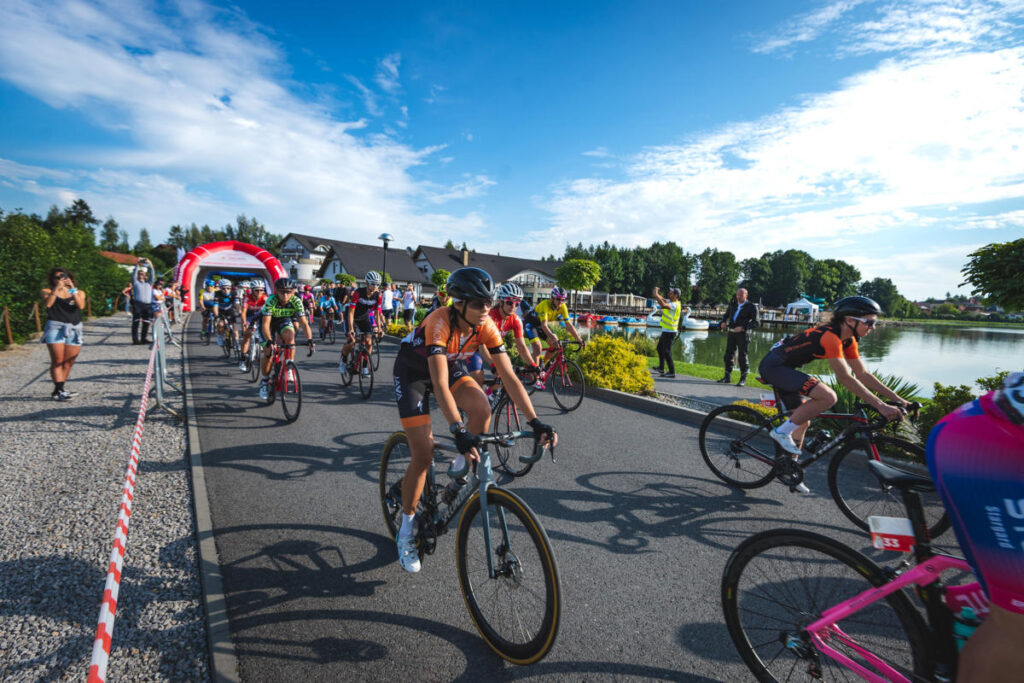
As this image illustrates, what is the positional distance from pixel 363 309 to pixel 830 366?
26.8 ft

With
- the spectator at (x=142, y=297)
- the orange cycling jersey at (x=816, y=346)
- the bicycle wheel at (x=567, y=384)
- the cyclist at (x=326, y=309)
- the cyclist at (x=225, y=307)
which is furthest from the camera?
the cyclist at (x=326, y=309)

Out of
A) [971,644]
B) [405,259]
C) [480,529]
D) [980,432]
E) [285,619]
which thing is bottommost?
[285,619]

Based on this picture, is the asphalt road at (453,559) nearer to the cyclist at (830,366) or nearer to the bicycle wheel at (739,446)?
the bicycle wheel at (739,446)

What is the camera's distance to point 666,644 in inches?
103

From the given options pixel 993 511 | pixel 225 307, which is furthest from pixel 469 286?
pixel 225 307

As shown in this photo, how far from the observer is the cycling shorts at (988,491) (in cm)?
138

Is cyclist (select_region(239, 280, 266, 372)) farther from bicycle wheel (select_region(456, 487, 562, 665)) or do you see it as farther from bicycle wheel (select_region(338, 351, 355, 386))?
bicycle wheel (select_region(456, 487, 562, 665))

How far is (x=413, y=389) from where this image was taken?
3.37 m

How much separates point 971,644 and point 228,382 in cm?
1097

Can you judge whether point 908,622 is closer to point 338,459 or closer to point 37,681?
point 37,681

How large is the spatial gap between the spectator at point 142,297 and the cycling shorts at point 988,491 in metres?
17.0

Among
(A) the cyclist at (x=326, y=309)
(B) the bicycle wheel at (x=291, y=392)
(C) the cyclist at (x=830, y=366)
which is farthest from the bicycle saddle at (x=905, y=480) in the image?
(A) the cyclist at (x=326, y=309)

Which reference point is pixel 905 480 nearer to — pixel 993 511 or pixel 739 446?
pixel 993 511

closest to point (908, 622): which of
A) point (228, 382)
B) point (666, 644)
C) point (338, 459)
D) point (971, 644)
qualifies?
point (971, 644)
